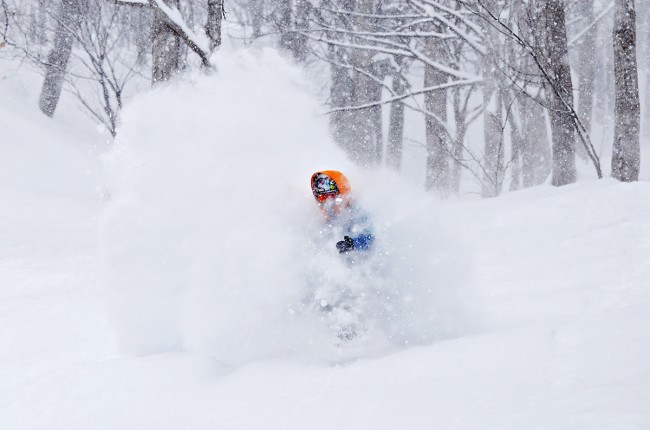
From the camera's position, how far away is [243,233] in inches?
169

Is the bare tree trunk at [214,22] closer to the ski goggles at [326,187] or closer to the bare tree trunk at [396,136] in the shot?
the ski goggles at [326,187]

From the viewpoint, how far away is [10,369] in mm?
4664

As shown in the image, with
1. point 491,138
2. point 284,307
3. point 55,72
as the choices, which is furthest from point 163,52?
point 55,72

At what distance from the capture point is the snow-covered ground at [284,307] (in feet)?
10.3

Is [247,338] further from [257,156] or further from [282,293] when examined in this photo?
[257,156]

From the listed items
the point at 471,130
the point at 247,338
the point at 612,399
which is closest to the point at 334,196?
the point at 247,338

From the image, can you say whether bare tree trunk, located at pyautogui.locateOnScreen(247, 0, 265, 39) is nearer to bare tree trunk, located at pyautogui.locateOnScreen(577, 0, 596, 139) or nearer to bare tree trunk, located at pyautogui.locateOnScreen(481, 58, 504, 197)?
bare tree trunk, located at pyautogui.locateOnScreen(481, 58, 504, 197)

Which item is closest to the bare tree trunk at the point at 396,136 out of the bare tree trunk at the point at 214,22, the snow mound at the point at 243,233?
the bare tree trunk at the point at 214,22

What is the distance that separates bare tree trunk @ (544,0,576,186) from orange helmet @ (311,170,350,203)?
13.7 feet

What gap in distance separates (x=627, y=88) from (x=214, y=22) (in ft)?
14.7

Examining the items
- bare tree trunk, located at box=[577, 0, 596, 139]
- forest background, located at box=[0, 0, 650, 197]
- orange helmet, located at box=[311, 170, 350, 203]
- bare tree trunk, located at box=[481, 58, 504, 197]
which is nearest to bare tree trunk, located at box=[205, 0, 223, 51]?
forest background, located at box=[0, 0, 650, 197]

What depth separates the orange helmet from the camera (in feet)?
13.3

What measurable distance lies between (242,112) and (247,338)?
1.72m

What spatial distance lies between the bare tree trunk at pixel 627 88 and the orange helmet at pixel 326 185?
13.3 ft
